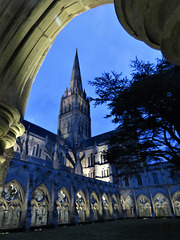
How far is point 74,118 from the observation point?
42.7 meters

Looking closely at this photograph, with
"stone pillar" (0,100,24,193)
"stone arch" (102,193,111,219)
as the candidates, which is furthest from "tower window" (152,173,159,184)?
"stone pillar" (0,100,24,193)

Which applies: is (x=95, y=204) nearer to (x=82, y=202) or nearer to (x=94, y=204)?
(x=94, y=204)

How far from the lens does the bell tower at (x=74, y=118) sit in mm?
40934

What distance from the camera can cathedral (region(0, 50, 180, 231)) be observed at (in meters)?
11.8

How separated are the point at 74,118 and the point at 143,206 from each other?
89.3 feet

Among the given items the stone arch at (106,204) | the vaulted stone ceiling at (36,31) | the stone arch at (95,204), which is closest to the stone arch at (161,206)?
the stone arch at (106,204)

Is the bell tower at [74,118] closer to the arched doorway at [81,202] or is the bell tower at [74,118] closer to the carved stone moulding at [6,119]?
the arched doorway at [81,202]

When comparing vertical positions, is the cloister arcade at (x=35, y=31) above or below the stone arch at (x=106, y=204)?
above

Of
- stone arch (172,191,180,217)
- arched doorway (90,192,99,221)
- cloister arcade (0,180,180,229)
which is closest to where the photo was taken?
cloister arcade (0,180,180,229)

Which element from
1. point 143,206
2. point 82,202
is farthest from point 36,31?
point 143,206

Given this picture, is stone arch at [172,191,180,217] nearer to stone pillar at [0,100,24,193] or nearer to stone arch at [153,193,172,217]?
stone arch at [153,193,172,217]

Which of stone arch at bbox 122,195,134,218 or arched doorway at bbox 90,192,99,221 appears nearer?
arched doorway at bbox 90,192,99,221

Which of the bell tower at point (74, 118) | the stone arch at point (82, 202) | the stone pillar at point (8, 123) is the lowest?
the stone arch at point (82, 202)

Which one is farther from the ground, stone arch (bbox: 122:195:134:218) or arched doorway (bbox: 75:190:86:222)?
arched doorway (bbox: 75:190:86:222)
